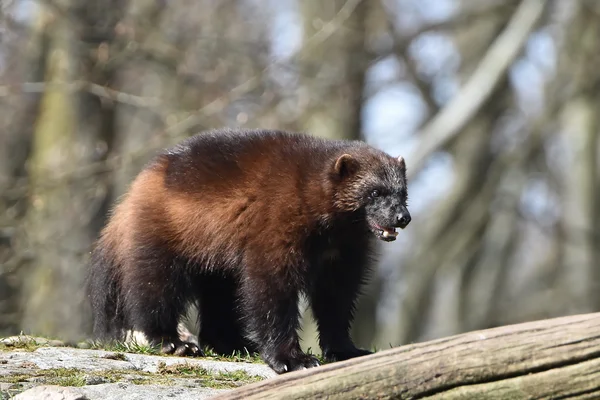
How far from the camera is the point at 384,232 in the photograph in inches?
299

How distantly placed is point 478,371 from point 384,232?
7.20 feet

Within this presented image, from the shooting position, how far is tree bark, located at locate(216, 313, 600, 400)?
5.52 meters

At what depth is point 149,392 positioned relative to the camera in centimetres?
628

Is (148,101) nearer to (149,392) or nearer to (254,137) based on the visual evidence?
(254,137)

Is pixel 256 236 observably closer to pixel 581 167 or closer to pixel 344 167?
pixel 344 167

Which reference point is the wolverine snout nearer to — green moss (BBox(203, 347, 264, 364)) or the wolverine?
the wolverine

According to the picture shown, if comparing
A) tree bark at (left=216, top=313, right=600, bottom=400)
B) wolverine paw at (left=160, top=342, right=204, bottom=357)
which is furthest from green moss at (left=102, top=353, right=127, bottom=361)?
tree bark at (left=216, top=313, right=600, bottom=400)

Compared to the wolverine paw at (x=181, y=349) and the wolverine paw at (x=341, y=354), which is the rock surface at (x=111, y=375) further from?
the wolverine paw at (x=341, y=354)

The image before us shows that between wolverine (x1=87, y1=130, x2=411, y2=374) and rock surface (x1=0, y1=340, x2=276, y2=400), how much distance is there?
478mm

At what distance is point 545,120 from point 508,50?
18.4 feet

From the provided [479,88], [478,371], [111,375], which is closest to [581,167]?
[479,88]

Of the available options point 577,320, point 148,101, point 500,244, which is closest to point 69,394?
point 577,320

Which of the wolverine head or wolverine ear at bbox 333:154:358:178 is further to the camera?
wolverine ear at bbox 333:154:358:178

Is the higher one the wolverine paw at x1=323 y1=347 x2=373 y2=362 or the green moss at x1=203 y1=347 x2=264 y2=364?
the wolverine paw at x1=323 y1=347 x2=373 y2=362
